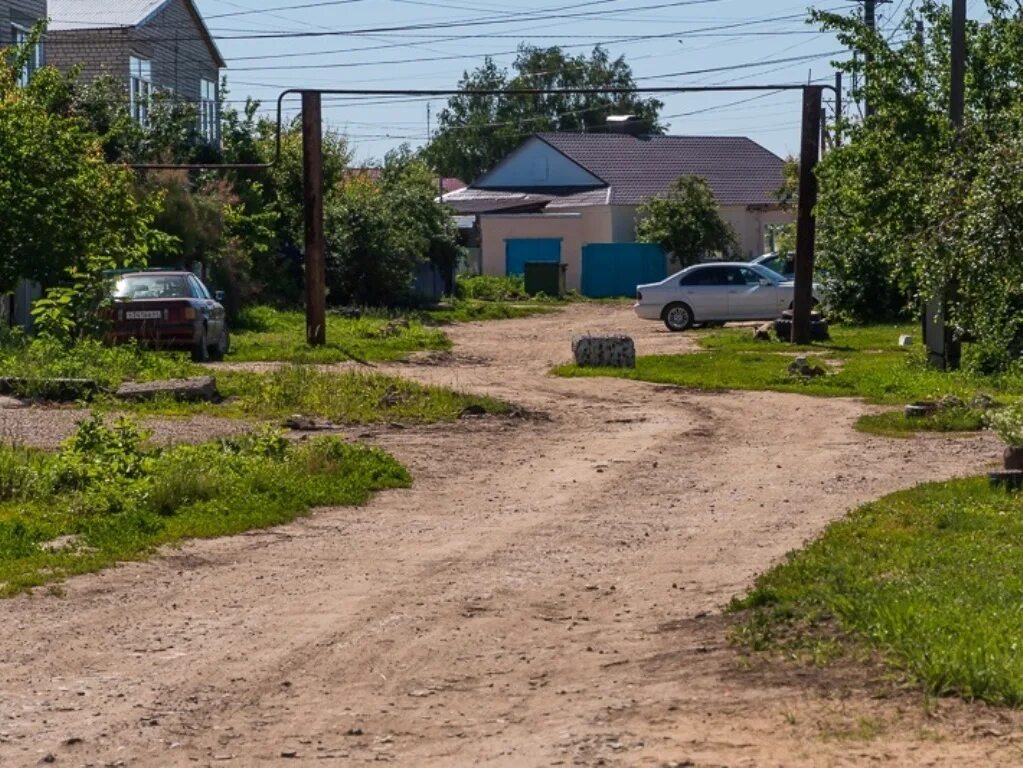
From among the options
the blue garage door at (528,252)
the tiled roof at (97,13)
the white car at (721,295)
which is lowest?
the white car at (721,295)

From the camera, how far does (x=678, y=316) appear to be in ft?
127

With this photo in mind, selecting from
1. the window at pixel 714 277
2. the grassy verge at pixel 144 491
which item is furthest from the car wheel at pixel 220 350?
the window at pixel 714 277

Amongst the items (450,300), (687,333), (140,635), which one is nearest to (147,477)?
(140,635)

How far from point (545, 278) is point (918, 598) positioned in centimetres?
5083

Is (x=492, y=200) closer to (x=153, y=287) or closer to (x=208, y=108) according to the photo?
(x=208, y=108)

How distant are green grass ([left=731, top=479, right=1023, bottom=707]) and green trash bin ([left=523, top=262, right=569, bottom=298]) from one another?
1861 inches

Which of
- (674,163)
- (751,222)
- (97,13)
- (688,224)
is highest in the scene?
(97,13)

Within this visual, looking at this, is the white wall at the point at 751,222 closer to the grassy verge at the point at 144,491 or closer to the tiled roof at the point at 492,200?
the tiled roof at the point at 492,200

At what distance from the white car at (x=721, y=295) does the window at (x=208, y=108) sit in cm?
1766

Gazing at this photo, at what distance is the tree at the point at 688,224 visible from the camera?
197 feet

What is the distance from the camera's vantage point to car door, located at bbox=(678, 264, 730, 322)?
127ft

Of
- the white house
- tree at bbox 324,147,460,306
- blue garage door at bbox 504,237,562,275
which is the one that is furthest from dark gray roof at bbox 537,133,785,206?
tree at bbox 324,147,460,306

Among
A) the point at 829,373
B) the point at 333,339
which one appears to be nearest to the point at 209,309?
the point at 333,339

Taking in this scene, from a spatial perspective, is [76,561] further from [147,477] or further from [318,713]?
[318,713]
